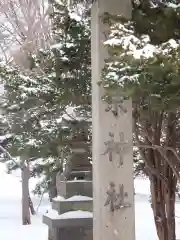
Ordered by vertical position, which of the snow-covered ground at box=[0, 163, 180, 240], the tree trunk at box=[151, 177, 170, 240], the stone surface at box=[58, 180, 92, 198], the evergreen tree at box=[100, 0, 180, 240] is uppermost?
the evergreen tree at box=[100, 0, 180, 240]

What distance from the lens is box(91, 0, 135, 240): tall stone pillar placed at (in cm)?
451

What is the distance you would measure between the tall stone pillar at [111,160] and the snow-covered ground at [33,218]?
4.73 m

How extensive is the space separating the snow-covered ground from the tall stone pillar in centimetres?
473

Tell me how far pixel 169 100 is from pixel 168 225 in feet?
12.0

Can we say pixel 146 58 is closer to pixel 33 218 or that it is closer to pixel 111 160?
pixel 111 160

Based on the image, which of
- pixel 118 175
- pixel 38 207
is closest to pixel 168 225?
pixel 118 175

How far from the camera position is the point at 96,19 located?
4.61 metres

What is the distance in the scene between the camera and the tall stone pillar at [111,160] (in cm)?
451

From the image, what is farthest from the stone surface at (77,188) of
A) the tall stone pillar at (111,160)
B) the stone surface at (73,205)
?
the tall stone pillar at (111,160)

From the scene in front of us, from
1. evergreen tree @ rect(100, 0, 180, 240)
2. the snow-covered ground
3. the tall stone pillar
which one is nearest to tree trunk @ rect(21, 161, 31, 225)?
the snow-covered ground

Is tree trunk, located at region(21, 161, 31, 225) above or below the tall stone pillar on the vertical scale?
below

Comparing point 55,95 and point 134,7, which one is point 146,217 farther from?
point 134,7

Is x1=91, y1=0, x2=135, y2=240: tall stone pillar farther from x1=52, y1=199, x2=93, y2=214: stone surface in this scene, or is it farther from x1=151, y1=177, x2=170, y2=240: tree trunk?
x1=151, y1=177, x2=170, y2=240: tree trunk

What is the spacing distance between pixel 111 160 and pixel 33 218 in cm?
1315
